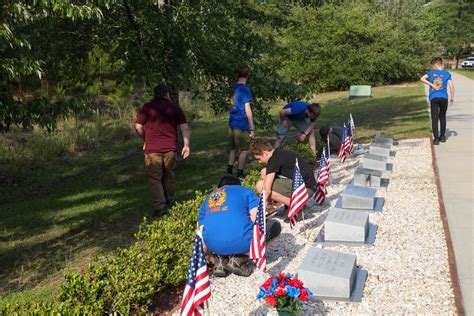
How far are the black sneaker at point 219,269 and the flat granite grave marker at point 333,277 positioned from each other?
87 cm

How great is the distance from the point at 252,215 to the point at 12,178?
8981mm

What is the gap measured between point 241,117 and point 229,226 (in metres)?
3.85

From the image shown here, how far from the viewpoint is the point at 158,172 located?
7586 mm

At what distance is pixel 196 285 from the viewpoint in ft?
13.6

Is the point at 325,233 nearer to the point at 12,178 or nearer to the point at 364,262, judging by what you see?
the point at 364,262

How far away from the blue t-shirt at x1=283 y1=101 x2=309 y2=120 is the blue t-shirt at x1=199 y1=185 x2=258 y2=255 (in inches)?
191

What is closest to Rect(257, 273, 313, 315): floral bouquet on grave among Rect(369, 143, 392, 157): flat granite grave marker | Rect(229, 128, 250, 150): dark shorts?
Rect(229, 128, 250, 150): dark shorts

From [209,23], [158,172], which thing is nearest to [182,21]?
[209,23]

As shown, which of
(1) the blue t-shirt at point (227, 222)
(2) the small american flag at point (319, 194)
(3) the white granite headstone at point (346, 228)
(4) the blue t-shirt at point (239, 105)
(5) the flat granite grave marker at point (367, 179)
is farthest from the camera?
(4) the blue t-shirt at point (239, 105)

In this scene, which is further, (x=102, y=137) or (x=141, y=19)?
(x=102, y=137)

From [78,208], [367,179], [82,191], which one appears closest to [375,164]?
[367,179]

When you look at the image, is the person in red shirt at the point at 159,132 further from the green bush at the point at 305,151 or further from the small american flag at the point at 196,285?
the small american flag at the point at 196,285

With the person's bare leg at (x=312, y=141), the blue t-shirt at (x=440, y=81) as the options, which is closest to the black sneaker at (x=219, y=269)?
the person's bare leg at (x=312, y=141)

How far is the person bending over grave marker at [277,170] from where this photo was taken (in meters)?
6.67
